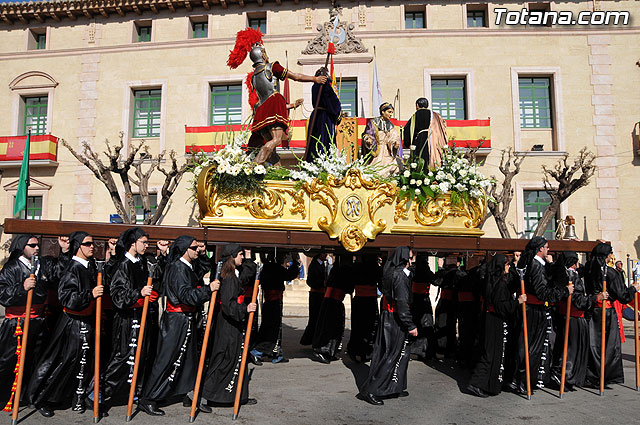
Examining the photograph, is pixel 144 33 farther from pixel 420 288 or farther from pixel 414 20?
pixel 420 288

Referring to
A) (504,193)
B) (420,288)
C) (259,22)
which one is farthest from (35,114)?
(420,288)

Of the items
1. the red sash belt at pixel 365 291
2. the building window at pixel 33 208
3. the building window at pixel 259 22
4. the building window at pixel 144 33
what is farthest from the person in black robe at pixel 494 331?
the building window at pixel 33 208

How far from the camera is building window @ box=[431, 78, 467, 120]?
19.7 metres

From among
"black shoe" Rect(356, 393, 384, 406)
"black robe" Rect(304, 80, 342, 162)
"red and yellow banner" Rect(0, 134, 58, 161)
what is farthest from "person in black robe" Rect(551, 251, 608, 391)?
"red and yellow banner" Rect(0, 134, 58, 161)

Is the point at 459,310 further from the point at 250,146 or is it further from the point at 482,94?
the point at 482,94

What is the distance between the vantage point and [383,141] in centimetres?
774

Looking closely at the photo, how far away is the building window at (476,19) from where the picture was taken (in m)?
20.2

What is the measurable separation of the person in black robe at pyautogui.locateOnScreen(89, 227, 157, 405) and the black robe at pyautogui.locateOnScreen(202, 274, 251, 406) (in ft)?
2.69

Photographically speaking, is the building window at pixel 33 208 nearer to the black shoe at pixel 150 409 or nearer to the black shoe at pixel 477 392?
the black shoe at pixel 150 409

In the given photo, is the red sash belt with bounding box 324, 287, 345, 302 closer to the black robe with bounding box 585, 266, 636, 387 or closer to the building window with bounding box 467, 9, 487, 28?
the black robe with bounding box 585, 266, 636, 387

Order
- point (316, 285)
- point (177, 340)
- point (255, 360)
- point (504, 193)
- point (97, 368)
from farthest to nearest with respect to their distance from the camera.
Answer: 1. point (504, 193)
2. point (316, 285)
3. point (255, 360)
4. point (177, 340)
5. point (97, 368)

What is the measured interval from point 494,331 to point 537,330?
697mm

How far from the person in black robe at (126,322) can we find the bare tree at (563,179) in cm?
1419

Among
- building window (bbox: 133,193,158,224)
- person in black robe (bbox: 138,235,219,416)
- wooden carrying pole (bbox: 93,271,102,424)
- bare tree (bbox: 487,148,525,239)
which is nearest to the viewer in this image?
wooden carrying pole (bbox: 93,271,102,424)
